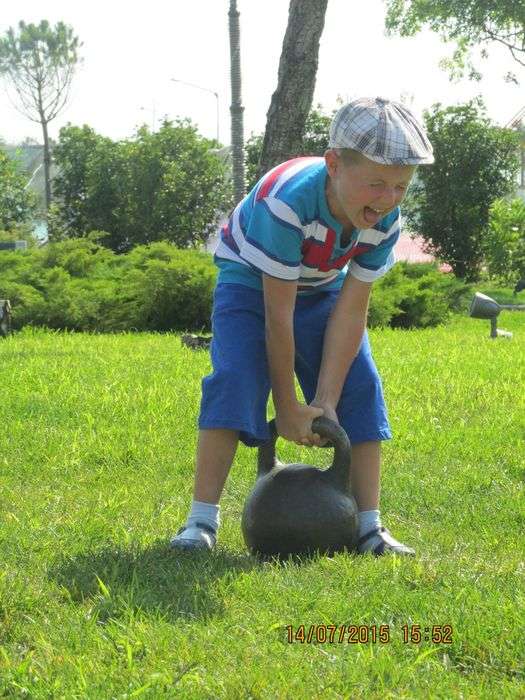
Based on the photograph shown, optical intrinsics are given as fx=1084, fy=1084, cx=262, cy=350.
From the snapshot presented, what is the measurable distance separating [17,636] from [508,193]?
22.1 m

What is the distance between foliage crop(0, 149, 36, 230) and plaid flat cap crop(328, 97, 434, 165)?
29.2m

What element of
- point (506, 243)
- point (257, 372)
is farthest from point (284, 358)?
point (506, 243)

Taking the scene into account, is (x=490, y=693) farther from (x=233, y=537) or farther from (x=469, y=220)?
(x=469, y=220)

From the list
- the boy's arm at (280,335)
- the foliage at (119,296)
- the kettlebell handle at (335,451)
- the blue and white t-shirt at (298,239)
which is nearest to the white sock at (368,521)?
the kettlebell handle at (335,451)

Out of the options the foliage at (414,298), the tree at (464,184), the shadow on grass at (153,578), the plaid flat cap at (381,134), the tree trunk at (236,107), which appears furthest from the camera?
the tree at (464,184)

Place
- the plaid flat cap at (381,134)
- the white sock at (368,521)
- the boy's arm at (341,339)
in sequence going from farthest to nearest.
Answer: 1. the white sock at (368,521)
2. the boy's arm at (341,339)
3. the plaid flat cap at (381,134)

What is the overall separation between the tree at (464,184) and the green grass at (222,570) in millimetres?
16747

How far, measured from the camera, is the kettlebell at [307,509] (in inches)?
143

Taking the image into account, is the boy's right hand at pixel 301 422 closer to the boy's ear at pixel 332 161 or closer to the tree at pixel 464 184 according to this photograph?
the boy's ear at pixel 332 161

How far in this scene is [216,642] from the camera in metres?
2.86

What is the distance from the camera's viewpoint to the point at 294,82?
926 centimetres

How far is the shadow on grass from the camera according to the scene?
3.13m

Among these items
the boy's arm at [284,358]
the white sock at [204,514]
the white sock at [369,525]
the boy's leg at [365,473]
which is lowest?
the white sock at [369,525]

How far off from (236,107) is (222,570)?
12783 mm
